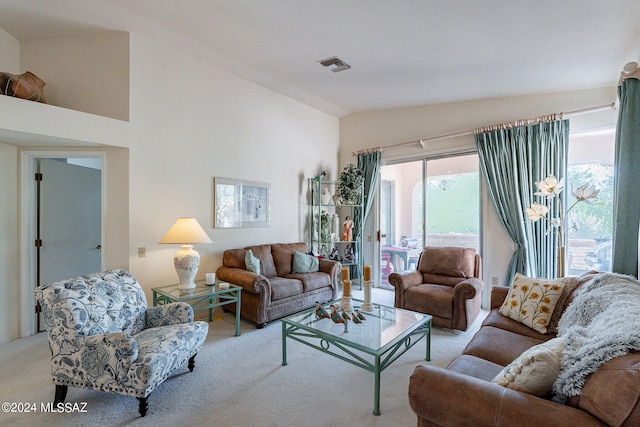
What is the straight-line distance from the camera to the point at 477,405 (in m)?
1.21

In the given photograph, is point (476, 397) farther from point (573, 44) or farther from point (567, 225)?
point (567, 225)

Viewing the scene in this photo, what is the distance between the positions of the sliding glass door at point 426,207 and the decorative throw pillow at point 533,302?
6.16ft

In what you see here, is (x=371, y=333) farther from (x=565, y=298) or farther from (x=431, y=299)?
(x=565, y=298)

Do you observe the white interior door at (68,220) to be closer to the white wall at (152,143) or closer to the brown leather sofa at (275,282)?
the white wall at (152,143)

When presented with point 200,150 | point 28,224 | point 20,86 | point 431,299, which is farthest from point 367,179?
point 28,224

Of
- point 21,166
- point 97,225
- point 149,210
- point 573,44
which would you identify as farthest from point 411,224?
point 21,166

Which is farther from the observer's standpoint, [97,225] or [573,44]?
[97,225]

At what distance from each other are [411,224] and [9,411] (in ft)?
15.8

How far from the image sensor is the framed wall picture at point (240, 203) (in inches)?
157

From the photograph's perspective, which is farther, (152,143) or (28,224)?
(152,143)

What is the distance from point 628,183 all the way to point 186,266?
13.8 ft

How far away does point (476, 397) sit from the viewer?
1228 mm

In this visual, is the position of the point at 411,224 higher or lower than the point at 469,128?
lower

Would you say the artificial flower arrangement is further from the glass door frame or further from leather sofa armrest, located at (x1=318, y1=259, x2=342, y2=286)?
leather sofa armrest, located at (x1=318, y1=259, x2=342, y2=286)
